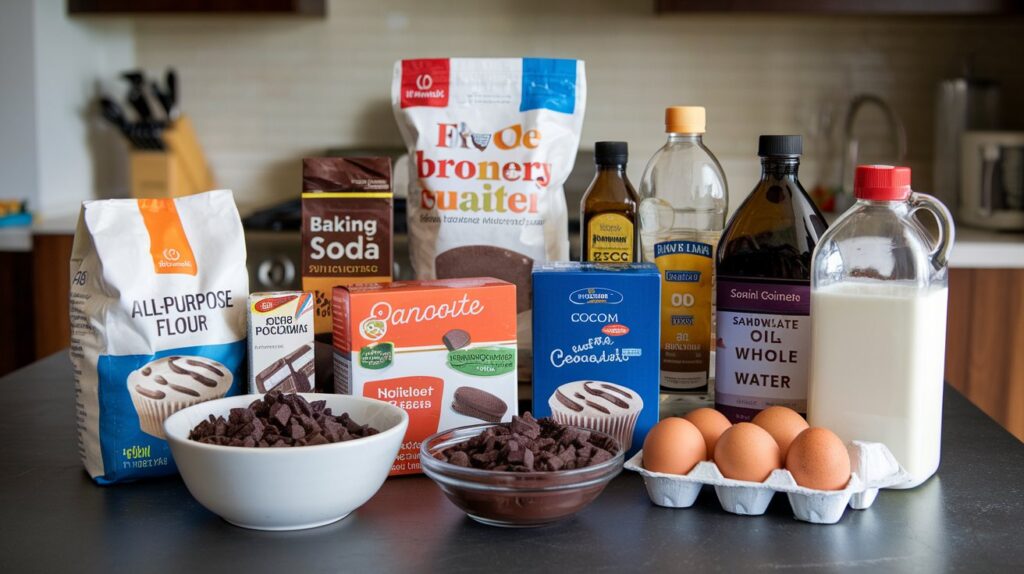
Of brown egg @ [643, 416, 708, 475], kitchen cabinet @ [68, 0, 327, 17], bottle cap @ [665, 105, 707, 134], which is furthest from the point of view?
kitchen cabinet @ [68, 0, 327, 17]

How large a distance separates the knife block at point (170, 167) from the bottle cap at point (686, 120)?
2.27 metres

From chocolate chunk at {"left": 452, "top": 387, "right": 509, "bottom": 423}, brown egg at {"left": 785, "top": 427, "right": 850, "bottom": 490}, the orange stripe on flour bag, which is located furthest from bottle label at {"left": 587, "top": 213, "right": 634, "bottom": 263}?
the orange stripe on flour bag

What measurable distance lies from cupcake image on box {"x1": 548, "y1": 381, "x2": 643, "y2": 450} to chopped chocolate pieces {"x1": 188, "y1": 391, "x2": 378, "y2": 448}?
19cm

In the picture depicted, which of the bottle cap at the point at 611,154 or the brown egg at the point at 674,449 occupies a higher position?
the bottle cap at the point at 611,154

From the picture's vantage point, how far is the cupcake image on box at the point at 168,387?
3.24 feet

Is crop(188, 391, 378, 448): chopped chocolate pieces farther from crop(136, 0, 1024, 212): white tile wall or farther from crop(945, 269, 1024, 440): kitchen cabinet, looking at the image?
crop(136, 0, 1024, 212): white tile wall

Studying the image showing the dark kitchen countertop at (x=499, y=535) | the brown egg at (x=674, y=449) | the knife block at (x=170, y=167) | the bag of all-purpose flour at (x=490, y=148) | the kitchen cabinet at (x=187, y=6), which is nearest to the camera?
the dark kitchen countertop at (x=499, y=535)

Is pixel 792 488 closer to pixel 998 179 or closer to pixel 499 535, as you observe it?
pixel 499 535

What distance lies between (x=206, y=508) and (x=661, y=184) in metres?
0.61

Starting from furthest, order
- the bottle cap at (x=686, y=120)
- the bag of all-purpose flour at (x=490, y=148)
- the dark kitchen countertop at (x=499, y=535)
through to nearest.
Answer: the bag of all-purpose flour at (x=490, y=148), the bottle cap at (x=686, y=120), the dark kitchen countertop at (x=499, y=535)

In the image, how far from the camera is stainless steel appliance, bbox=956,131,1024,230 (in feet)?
9.04

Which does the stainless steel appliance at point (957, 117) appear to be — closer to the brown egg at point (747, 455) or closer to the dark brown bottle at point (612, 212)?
the dark brown bottle at point (612, 212)

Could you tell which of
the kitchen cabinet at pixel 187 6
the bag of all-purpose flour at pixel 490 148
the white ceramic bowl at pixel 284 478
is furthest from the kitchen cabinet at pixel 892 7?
the white ceramic bowl at pixel 284 478

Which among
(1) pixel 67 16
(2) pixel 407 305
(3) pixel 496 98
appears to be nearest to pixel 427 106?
(3) pixel 496 98
